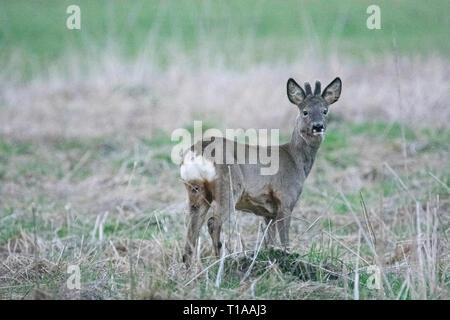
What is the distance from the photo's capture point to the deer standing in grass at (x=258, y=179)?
21.3ft

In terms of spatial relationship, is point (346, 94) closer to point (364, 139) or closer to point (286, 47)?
point (364, 139)

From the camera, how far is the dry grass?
19.8 feet

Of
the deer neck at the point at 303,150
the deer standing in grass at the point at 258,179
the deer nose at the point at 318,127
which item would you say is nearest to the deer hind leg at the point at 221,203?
the deer standing in grass at the point at 258,179

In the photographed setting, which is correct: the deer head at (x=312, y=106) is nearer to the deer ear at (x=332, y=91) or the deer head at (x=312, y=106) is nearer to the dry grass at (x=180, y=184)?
the deer ear at (x=332, y=91)

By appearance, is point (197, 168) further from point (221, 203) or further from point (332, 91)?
point (332, 91)

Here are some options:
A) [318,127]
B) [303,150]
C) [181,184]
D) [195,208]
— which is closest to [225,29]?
[181,184]

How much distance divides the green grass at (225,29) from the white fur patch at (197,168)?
12069 mm

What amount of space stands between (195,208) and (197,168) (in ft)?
1.31

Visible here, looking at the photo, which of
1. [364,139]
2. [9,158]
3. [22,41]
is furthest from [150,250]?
[22,41]

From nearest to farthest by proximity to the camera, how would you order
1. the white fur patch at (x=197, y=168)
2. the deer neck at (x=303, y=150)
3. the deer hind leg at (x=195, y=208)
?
1. the white fur patch at (x=197, y=168)
2. the deer hind leg at (x=195, y=208)
3. the deer neck at (x=303, y=150)

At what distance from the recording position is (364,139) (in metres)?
12.7

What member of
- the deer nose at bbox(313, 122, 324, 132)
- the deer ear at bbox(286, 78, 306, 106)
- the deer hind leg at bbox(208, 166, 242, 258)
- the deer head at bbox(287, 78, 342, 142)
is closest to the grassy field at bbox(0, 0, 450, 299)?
the deer hind leg at bbox(208, 166, 242, 258)

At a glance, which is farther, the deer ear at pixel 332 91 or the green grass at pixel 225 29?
the green grass at pixel 225 29

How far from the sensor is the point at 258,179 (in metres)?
7.12
